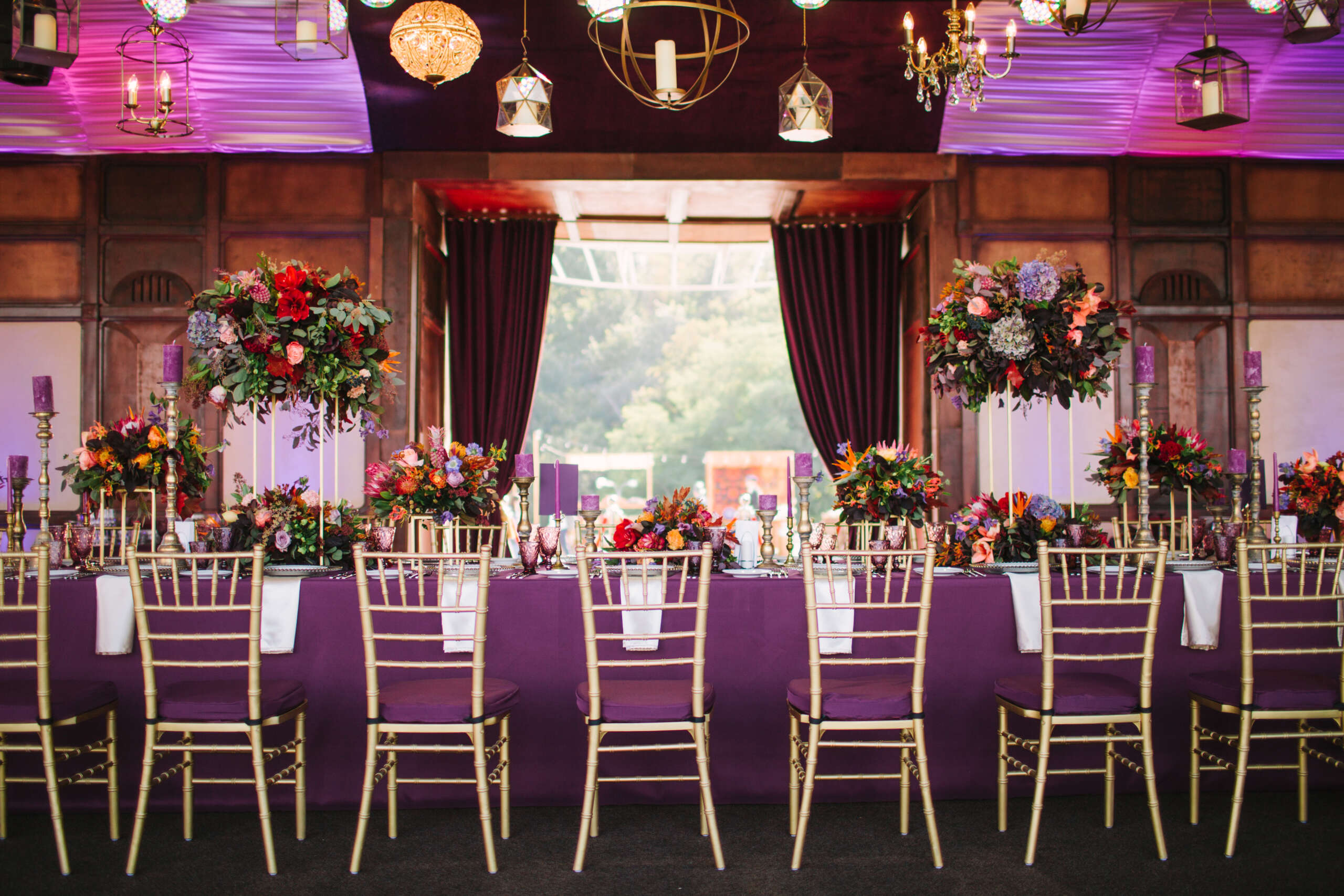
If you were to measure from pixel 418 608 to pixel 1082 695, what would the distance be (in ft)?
6.63

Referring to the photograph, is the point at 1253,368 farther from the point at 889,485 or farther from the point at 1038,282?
the point at 889,485

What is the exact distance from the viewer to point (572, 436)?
2131 cm

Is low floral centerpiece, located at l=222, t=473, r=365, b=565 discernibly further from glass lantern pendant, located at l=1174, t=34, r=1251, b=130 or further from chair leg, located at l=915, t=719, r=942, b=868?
glass lantern pendant, located at l=1174, t=34, r=1251, b=130

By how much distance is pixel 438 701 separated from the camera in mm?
2934

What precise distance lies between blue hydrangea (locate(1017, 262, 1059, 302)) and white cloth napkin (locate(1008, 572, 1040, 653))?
42.7 inches

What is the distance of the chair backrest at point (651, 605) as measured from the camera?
2.83 m

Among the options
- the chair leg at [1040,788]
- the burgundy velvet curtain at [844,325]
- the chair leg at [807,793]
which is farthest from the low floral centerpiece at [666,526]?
the burgundy velvet curtain at [844,325]

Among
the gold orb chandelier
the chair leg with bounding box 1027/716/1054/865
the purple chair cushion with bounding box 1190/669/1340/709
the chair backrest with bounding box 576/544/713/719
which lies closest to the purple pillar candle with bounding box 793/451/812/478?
the chair backrest with bounding box 576/544/713/719

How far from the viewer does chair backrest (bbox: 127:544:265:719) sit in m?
2.91

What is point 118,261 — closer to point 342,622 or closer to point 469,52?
point 469,52

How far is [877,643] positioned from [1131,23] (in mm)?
4449

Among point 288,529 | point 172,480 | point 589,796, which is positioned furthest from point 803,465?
point 172,480

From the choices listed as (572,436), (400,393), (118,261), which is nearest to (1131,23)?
(400,393)

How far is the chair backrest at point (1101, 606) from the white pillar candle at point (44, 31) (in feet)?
12.5
